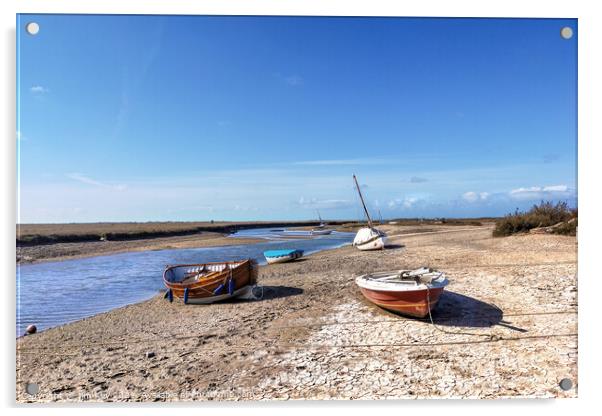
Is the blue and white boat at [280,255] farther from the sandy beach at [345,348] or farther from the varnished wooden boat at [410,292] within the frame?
the varnished wooden boat at [410,292]

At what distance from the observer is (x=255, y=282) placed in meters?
4.62

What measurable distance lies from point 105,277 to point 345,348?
5.30 m

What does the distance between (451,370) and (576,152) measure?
242 centimetres

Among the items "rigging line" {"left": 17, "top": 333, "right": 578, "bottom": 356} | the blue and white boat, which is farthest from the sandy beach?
the blue and white boat

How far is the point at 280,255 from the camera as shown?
5570 mm

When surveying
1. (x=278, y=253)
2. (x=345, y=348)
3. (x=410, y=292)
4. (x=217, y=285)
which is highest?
(x=278, y=253)

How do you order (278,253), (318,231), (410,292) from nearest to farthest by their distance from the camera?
(410,292) < (318,231) < (278,253)

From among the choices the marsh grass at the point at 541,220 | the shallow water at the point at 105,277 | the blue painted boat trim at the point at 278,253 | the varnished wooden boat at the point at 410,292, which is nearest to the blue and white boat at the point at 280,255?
the blue painted boat trim at the point at 278,253

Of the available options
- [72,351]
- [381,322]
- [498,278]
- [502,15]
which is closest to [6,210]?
[72,351]

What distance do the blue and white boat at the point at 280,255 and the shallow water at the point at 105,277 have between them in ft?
0.36

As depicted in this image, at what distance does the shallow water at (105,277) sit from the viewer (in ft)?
11.4

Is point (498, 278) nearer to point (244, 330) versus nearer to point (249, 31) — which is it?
point (244, 330)

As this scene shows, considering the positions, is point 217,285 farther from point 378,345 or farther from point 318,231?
point 378,345

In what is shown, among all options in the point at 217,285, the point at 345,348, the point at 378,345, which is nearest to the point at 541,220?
the point at 378,345
